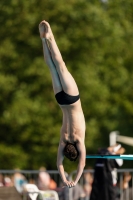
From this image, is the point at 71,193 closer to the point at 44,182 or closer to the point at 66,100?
the point at 44,182

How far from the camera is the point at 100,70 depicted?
27.6 m

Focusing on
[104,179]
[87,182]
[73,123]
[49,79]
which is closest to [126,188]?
[104,179]

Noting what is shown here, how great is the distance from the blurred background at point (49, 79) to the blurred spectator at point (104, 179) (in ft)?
32.2

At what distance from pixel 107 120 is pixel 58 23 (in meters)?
3.54

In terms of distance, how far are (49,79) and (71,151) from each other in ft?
46.1

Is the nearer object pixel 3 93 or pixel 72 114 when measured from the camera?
pixel 72 114

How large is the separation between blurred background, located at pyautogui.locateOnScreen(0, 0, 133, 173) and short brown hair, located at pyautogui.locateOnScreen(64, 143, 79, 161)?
12.4 metres

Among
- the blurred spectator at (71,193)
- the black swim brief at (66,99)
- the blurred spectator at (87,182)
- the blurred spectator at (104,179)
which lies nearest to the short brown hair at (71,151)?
the black swim brief at (66,99)

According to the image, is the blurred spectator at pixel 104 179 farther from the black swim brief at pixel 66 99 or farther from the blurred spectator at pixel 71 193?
the black swim brief at pixel 66 99

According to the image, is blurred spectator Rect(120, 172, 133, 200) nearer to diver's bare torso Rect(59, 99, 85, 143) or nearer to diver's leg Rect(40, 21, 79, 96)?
diver's bare torso Rect(59, 99, 85, 143)

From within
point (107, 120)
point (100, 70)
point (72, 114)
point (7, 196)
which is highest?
point (100, 70)

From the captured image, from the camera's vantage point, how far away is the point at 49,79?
25.5 m

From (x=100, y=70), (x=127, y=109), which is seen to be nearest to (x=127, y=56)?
(x=100, y=70)

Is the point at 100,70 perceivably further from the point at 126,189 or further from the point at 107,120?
the point at 126,189
